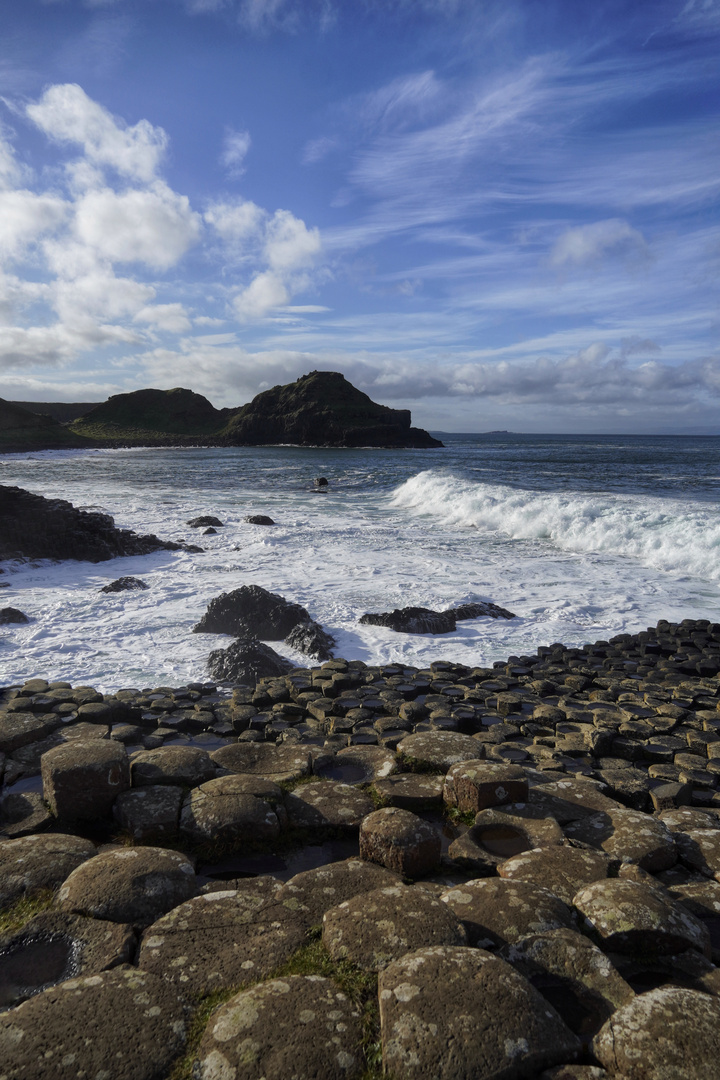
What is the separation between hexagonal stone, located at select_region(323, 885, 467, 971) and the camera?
3020 millimetres

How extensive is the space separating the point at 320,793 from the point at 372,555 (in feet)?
44.4

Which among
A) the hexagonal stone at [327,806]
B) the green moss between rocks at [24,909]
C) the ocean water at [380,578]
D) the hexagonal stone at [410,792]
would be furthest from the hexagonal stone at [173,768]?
the ocean water at [380,578]

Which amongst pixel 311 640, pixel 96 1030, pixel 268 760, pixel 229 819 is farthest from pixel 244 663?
pixel 96 1030

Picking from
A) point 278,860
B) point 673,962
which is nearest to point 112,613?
point 278,860

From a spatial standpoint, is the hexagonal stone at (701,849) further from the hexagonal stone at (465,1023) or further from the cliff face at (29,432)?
the cliff face at (29,432)

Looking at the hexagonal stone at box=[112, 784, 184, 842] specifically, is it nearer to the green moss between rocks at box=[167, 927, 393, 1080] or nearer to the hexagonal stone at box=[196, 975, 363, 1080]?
the green moss between rocks at box=[167, 927, 393, 1080]

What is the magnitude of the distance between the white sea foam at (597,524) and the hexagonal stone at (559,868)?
48.1 ft

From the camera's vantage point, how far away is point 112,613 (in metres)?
12.2

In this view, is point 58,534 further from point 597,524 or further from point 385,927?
point 597,524

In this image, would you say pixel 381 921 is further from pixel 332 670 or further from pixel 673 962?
pixel 332 670

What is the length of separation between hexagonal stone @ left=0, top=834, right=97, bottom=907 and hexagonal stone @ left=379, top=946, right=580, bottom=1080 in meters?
2.28

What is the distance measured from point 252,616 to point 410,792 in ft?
22.3

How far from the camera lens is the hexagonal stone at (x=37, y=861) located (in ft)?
12.1

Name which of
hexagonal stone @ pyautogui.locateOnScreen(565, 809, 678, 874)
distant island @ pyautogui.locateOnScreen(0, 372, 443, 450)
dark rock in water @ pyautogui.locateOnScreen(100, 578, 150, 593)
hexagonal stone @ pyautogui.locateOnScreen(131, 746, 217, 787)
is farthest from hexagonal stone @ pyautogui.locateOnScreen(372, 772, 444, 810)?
distant island @ pyautogui.locateOnScreen(0, 372, 443, 450)
